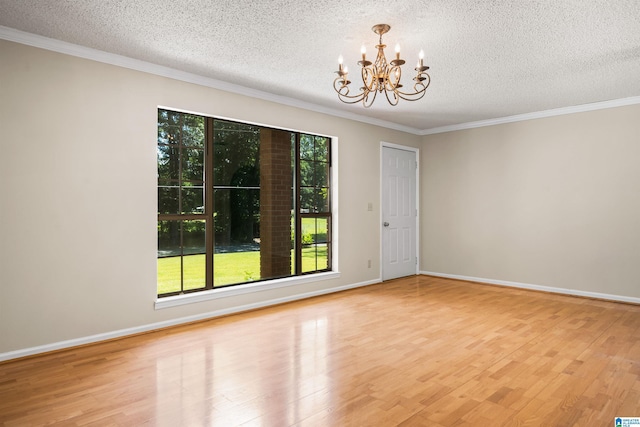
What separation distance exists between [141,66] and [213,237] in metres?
1.83

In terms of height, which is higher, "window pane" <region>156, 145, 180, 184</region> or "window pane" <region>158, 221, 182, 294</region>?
"window pane" <region>156, 145, 180, 184</region>

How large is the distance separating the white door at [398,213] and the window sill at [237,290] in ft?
4.36

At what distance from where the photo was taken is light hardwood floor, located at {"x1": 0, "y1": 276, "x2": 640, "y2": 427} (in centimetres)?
228

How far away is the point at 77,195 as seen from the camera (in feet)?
11.2

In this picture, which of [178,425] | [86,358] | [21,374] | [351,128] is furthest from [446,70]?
[21,374]

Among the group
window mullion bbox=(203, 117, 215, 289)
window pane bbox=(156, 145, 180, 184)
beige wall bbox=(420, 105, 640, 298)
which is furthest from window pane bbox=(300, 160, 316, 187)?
beige wall bbox=(420, 105, 640, 298)

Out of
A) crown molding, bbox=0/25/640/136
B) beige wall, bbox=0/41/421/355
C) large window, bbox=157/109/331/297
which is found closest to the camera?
beige wall, bbox=0/41/421/355

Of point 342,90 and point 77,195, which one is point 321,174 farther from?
point 77,195

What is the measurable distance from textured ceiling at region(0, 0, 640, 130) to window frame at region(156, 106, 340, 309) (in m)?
0.80

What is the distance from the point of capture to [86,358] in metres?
3.14

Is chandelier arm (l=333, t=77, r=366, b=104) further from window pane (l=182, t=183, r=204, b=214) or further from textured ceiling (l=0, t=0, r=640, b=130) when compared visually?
window pane (l=182, t=183, r=204, b=214)

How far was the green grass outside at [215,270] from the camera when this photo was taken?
4051 mm

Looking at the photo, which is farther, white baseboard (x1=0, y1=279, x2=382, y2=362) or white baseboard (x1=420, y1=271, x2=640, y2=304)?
white baseboard (x1=420, y1=271, x2=640, y2=304)

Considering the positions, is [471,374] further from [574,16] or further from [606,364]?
[574,16]
